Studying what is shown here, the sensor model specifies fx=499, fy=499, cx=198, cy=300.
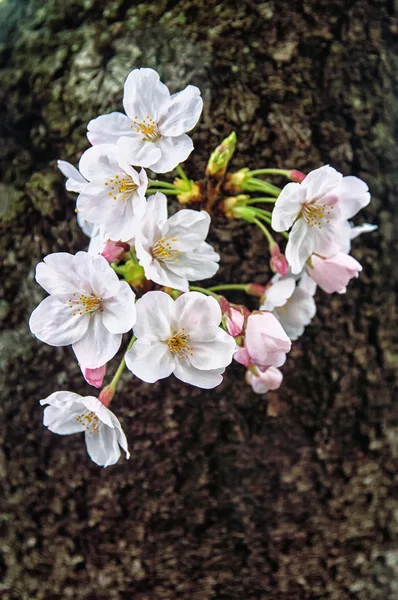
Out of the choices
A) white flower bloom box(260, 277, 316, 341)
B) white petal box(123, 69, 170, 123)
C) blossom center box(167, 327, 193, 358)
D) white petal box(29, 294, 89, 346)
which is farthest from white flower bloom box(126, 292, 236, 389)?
white petal box(123, 69, 170, 123)

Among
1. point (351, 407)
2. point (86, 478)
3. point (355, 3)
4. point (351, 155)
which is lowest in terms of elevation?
point (351, 407)

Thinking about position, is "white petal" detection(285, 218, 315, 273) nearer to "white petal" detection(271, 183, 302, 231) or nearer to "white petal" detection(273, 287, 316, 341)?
"white petal" detection(271, 183, 302, 231)

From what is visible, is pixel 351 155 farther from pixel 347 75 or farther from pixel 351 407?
pixel 351 407

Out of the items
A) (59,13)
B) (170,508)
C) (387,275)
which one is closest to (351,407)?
(387,275)

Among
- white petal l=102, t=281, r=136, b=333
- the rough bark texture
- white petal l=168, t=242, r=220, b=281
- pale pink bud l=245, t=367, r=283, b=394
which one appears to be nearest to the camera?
white petal l=102, t=281, r=136, b=333

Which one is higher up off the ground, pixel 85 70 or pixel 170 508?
pixel 85 70

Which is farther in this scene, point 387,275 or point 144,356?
point 387,275

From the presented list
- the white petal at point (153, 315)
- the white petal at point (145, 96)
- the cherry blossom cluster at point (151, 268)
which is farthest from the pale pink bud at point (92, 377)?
the white petal at point (145, 96)
